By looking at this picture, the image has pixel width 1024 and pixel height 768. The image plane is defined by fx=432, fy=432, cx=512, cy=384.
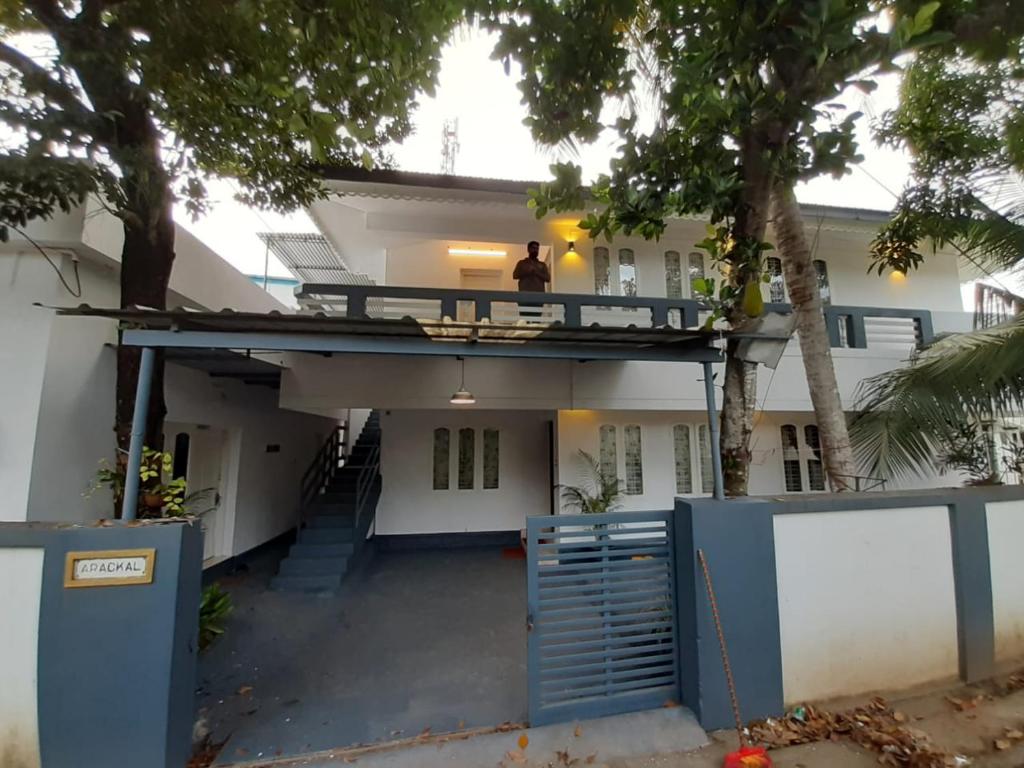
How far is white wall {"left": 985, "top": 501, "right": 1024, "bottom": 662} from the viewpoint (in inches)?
149

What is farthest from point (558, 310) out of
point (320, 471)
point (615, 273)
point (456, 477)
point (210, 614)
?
point (210, 614)

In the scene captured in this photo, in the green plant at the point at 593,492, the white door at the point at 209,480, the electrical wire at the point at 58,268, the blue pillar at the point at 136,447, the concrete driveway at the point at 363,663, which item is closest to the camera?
the blue pillar at the point at 136,447

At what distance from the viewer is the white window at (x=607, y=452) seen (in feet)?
24.5

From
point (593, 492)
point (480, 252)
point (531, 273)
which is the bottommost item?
point (593, 492)

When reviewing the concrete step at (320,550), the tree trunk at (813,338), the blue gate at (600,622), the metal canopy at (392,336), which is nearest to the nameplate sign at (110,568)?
the metal canopy at (392,336)

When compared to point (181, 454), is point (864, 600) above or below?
below

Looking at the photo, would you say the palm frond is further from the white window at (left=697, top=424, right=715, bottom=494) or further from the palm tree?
the white window at (left=697, top=424, right=715, bottom=494)

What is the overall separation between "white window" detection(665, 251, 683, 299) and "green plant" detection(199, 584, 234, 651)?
8.32m

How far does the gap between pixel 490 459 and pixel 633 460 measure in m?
3.00

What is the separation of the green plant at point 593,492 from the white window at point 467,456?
2.46 m

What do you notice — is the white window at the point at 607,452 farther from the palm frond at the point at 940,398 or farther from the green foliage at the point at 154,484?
the green foliage at the point at 154,484

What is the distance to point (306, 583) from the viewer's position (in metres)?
6.33

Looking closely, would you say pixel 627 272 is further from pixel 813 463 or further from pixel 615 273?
pixel 813 463

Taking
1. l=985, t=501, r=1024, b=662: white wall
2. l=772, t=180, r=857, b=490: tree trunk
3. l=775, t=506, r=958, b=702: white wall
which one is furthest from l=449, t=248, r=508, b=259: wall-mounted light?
l=985, t=501, r=1024, b=662: white wall
